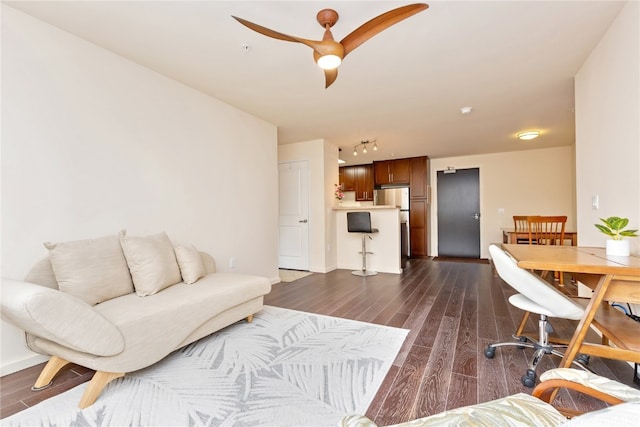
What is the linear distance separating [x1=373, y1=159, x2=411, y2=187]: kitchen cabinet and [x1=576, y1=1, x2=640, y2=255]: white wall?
3.86m

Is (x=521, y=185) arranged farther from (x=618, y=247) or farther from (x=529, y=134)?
(x=618, y=247)

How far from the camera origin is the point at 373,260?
16.5 ft

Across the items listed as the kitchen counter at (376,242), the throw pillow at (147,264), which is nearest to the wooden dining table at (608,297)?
the throw pillow at (147,264)

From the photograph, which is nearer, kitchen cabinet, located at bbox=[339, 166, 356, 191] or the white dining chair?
the white dining chair

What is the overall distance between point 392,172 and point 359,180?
85 cm

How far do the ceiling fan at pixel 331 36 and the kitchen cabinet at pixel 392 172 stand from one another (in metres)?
5.01

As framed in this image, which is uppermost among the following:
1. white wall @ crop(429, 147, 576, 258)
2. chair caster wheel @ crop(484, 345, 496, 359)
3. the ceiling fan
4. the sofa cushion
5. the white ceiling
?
the white ceiling

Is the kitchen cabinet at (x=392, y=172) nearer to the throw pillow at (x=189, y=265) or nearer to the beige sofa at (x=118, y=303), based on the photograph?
the beige sofa at (x=118, y=303)

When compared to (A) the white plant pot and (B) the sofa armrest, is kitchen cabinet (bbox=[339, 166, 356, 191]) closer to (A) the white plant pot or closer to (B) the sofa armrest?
(A) the white plant pot

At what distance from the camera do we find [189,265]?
2387 millimetres

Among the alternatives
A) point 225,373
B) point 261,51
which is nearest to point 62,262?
point 225,373

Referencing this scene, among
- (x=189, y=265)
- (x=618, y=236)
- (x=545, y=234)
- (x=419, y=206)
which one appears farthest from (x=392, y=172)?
(x=189, y=265)

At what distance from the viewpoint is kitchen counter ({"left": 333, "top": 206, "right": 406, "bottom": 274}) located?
191 inches

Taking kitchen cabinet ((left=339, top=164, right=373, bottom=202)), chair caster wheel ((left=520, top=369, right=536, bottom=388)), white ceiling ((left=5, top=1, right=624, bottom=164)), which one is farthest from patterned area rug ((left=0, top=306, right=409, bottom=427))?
kitchen cabinet ((left=339, top=164, right=373, bottom=202))
